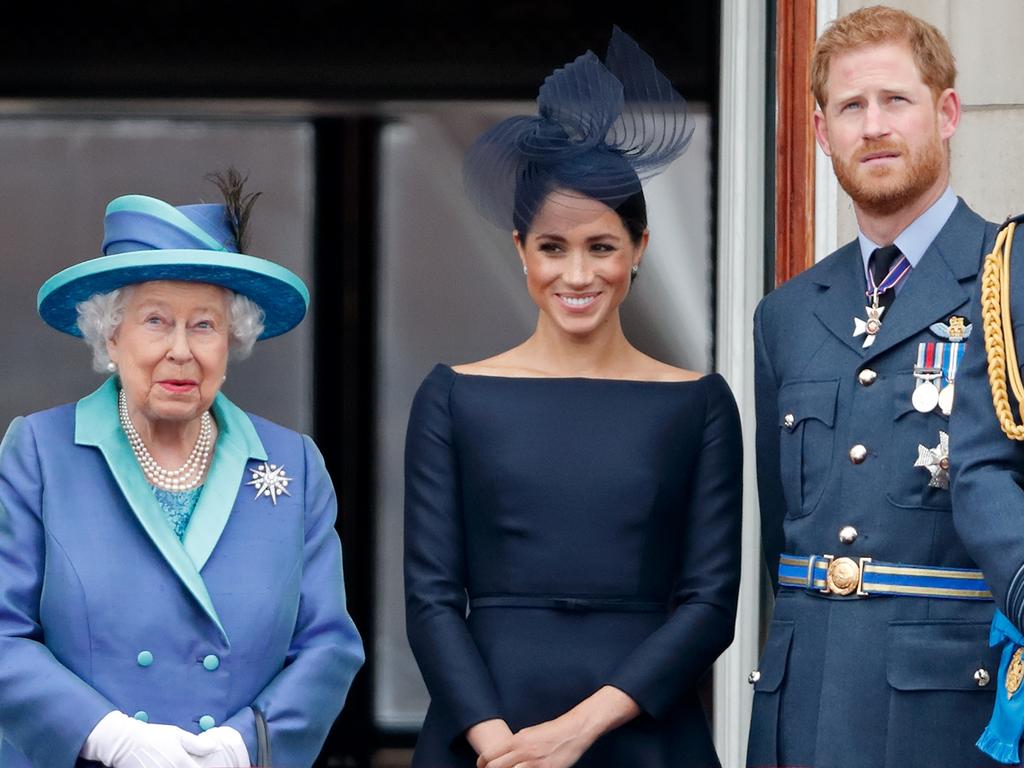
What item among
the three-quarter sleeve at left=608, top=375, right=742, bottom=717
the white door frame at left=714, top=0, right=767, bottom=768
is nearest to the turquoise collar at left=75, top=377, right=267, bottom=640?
the three-quarter sleeve at left=608, top=375, right=742, bottom=717

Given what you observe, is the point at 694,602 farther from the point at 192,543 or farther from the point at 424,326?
the point at 424,326

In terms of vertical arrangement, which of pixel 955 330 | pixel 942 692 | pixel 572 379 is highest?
pixel 955 330

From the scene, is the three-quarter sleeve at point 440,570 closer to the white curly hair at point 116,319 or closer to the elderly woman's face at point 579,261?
the elderly woman's face at point 579,261

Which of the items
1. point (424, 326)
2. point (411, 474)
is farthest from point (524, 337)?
point (411, 474)

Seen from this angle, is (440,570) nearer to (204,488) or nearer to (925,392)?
(204,488)

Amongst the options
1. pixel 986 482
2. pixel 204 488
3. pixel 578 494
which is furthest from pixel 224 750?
pixel 986 482

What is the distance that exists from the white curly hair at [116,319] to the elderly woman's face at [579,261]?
531 mm

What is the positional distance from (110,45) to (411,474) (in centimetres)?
318

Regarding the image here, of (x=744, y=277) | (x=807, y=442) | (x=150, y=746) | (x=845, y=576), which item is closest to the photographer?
(x=150, y=746)

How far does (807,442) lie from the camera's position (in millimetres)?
3541

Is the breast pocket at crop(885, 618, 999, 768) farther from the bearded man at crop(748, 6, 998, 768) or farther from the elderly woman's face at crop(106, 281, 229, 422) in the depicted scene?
the elderly woman's face at crop(106, 281, 229, 422)

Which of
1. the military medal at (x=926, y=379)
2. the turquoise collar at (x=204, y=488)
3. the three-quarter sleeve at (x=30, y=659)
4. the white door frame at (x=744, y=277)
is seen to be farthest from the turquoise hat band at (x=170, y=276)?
the white door frame at (x=744, y=277)

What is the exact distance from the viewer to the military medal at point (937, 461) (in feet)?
11.0

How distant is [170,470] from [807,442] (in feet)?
3.68
